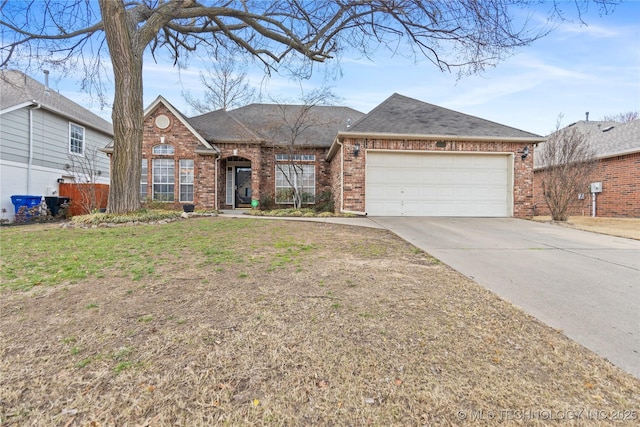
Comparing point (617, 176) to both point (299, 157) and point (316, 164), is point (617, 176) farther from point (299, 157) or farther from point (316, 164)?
point (299, 157)

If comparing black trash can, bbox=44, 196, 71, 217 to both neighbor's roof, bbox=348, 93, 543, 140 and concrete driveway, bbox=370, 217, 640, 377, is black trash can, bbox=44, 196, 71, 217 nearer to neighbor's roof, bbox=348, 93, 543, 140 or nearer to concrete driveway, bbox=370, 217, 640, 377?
neighbor's roof, bbox=348, 93, 543, 140

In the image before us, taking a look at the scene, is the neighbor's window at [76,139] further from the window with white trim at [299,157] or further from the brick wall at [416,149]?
the brick wall at [416,149]

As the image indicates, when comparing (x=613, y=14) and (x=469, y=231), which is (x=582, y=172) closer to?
(x=469, y=231)

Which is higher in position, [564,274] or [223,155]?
[223,155]

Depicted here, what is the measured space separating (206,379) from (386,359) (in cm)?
122

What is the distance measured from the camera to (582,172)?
10539mm

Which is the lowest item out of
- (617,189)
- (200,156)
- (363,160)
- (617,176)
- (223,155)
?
(617,189)

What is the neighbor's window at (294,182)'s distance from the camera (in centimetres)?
1455

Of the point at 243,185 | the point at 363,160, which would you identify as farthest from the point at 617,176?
the point at 243,185

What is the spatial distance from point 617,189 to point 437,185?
26.6 ft

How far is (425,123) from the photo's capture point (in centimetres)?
1187

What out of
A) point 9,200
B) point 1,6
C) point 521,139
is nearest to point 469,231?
point 521,139

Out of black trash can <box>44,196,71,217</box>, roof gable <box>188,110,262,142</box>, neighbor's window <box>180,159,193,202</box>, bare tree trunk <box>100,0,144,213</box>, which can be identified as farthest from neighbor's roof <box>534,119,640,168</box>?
black trash can <box>44,196,71,217</box>

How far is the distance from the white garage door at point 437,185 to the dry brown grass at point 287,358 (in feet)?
25.9
